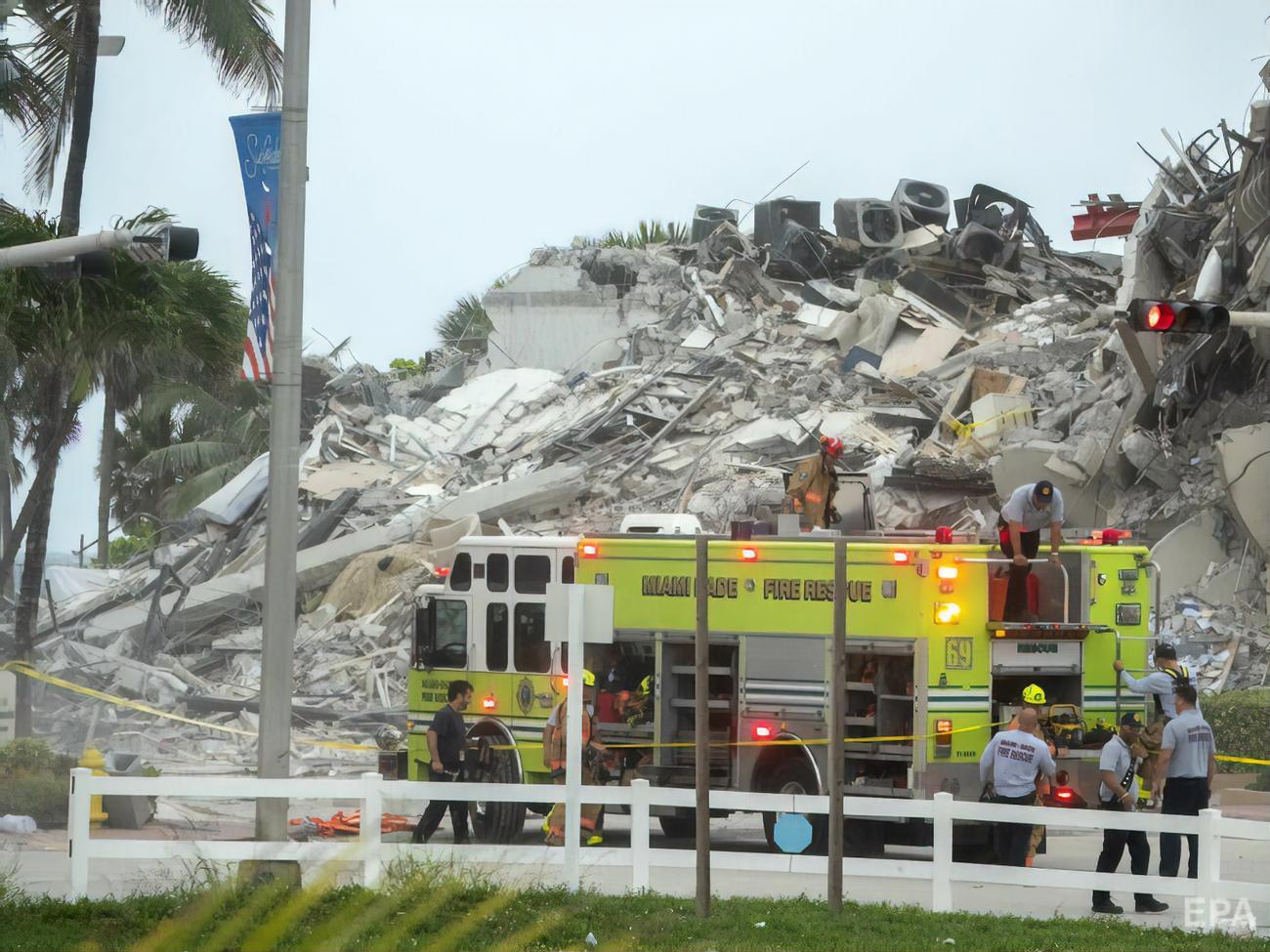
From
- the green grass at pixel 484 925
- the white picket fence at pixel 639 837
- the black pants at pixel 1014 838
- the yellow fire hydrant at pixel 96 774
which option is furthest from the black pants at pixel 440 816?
the black pants at pixel 1014 838

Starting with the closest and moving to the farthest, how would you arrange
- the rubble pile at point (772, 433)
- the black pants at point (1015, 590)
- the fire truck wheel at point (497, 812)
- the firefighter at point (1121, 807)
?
the firefighter at point (1121, 807) < the black pants at point (1015, 590) < the fire truck wheel at point (497, 812) < the rubble pile at point (772, 433)

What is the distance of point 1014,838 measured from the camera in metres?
12.8

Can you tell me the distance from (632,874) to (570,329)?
110 ft

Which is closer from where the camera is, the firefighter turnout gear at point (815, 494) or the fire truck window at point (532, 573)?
the fire truck window at point (532, 573)

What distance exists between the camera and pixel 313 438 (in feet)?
119

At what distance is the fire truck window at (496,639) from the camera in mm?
16422

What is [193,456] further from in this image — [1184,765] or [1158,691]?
[1184,765]

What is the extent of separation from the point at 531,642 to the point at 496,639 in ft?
1.20

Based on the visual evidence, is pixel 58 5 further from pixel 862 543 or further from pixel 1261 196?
pixel 1261 196

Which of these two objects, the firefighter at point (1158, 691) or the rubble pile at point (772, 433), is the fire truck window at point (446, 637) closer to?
the rubble pile at point (772, 433)

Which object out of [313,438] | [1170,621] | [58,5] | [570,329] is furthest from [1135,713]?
[570,329]

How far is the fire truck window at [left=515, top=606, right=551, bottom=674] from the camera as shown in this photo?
53.5 ft

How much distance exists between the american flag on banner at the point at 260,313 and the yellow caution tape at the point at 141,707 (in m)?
8.90

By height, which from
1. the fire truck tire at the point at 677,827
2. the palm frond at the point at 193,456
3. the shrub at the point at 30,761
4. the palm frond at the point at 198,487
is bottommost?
the fire truck tire at the point at 677,827
